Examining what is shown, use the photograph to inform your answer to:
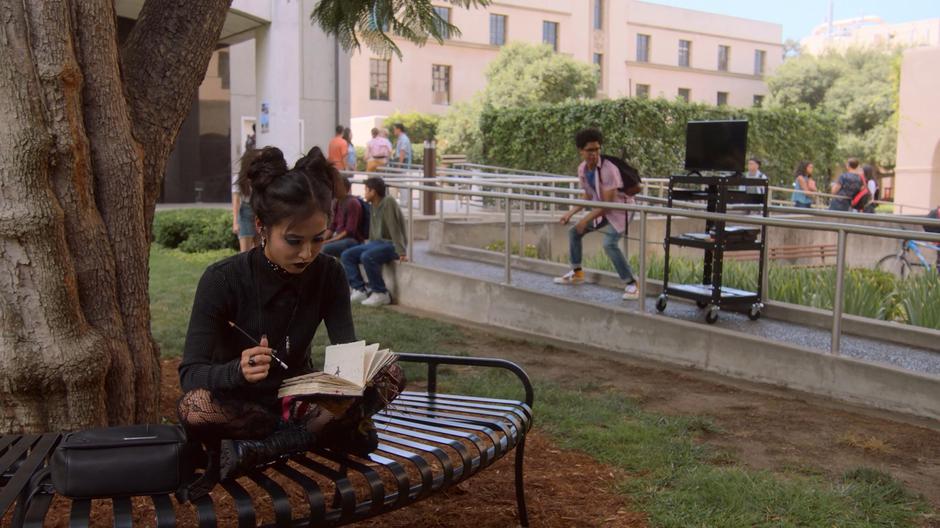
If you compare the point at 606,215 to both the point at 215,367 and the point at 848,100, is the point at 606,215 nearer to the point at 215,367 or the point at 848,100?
the point at 215,367

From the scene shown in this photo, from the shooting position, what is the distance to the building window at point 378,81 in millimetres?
45062

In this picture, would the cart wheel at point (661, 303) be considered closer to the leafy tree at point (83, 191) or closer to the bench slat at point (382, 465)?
the bench slat at point (382, 465)

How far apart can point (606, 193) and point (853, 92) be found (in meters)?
43.6

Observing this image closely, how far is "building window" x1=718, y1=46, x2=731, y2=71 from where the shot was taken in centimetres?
6069

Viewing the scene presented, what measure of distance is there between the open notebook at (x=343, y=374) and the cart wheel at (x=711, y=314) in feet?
15.7

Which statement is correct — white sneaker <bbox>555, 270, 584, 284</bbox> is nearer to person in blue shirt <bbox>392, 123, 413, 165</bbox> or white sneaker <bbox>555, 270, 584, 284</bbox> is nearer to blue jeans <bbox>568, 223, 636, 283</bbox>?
blue jeans <bbox>568, 223, 636, 283</bbox>

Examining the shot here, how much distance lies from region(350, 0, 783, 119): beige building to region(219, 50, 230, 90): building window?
18.9m

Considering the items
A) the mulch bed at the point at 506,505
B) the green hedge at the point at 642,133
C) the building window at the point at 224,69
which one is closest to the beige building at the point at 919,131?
the green hedge at the point at 642,133

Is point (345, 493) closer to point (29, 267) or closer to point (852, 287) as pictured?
point (29, 267)

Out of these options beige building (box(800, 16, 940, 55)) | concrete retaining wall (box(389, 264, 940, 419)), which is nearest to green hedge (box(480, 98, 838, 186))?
concrete retaining wall (box(389, 264, 940, 419))

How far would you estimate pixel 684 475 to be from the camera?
14.1 ft

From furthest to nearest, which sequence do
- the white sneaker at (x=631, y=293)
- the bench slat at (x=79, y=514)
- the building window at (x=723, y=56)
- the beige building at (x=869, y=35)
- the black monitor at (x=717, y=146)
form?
1. the beige building at (x=869, y=35)
2. the building window at (x=723, y=56)
3. the white sneaker at (x=631, y=293)
4. the black monitor at (x=717, y=146)
5. the bench slat at (x=79, y=514)

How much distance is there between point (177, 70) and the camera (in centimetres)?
A: 443

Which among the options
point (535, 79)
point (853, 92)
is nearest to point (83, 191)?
point (535, 79)
